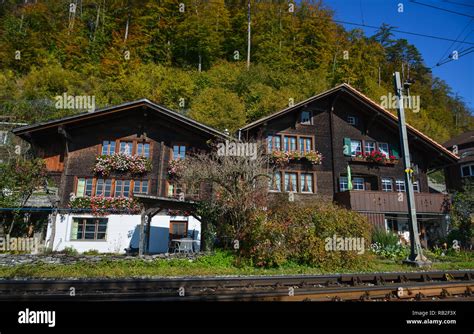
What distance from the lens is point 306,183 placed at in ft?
76.7

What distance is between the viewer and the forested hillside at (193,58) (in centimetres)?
3572

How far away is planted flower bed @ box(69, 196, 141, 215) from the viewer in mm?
19219

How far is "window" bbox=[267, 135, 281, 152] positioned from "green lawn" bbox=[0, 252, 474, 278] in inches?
410

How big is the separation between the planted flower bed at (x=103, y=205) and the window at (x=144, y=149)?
11.0ft

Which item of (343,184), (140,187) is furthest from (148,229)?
(343,184)

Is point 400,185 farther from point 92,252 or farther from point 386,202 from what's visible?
point 92,252

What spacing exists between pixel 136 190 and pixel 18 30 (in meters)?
39.9

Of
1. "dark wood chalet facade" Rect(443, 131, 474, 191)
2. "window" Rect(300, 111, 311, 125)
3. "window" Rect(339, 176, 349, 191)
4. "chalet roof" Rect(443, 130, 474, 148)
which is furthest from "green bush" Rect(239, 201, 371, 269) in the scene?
"chalet roof" Rect(443, 130, 474, 148)

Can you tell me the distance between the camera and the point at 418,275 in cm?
1066

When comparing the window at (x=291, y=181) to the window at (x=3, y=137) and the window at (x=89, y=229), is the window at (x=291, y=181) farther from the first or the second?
the window at (x=3, y=137)

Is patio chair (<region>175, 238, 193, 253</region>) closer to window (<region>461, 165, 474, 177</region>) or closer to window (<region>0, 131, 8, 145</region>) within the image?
window (<region>0, 131, 8, 145</region>)

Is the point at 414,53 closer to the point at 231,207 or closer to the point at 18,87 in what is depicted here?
the point at 231,207

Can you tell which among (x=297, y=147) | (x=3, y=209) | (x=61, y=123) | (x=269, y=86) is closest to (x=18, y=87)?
(x=61, y=123)

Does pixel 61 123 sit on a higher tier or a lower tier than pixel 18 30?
lower
